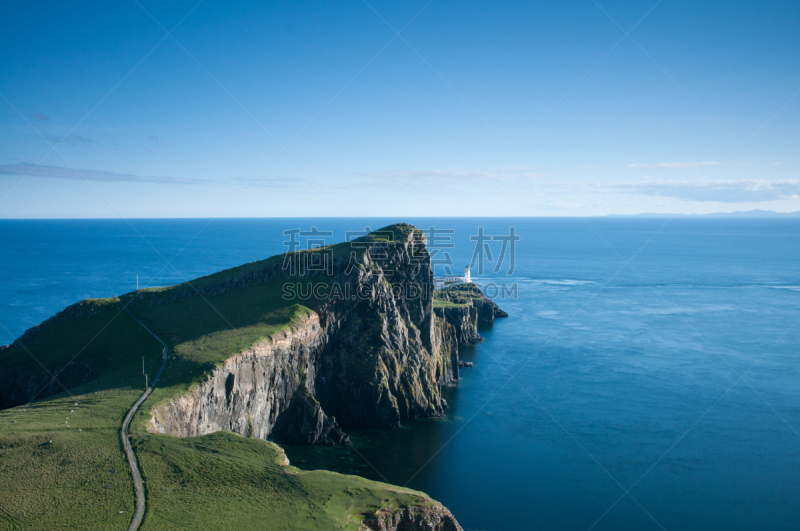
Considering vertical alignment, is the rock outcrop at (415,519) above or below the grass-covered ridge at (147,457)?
below

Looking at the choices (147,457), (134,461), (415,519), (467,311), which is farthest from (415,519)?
(467,311)

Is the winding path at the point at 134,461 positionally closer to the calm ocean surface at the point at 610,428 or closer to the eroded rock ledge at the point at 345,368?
the eroded rock ledge at the point at 345,368

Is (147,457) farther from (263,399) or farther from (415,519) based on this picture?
(415,519)

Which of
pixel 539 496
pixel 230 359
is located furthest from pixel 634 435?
pixel 230 359

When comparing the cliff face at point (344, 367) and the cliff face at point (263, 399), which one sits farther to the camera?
the cliff face at point (344, 367)

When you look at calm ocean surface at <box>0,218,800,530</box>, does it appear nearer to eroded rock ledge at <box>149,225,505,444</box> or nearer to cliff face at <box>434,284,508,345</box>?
eroded rock ledge at <box>149,225,505,444</box>

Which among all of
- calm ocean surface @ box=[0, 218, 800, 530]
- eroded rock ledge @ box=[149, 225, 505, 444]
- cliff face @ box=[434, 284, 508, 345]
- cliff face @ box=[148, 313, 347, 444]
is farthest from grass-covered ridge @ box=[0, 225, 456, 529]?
cliff face @ box=[434, 284, 508, 345]

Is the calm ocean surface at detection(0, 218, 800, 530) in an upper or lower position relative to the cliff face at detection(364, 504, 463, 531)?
lower

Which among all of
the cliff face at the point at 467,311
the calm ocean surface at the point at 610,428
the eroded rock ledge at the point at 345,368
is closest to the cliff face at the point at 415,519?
the calm ocean surface at the point at 610,428

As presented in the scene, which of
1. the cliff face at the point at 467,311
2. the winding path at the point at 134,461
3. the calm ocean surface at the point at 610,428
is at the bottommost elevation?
the calm ocean surface at the point at 610,428
